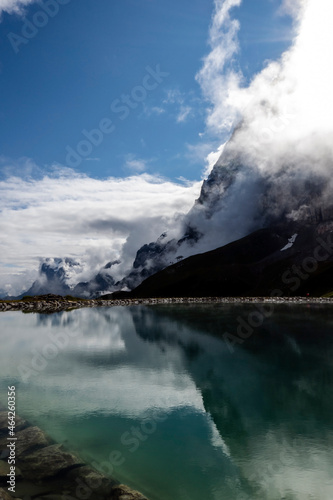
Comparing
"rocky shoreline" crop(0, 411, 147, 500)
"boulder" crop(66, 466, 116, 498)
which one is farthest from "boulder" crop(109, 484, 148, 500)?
"boulder" crop(66, 466, 116, 498)

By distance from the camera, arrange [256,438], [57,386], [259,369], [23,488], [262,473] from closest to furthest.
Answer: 1. [23,488]
2. [262,473]
3. [256,438]
4. [57,386]
5. [259,369]

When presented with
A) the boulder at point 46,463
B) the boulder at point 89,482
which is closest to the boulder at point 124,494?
the boulder at point 89,482

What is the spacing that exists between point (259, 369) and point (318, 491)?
25552mm

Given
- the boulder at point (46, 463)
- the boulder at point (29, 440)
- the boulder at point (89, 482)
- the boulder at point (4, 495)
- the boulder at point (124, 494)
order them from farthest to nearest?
1. the boulder at point (29, 440)
2. the boulder at point (46, 463)
3. the boulder at point (89, 482)
4. the boulder at point (124, 494)
5. the boulder at point (4, 495)

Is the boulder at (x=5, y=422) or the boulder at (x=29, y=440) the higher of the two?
the boulder at (x=5, y=422)

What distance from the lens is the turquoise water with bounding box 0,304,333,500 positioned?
1945 centimetres

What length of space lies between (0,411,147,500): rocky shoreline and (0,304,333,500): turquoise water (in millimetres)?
1249

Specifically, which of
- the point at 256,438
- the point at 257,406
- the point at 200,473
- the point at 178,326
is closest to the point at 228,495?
the point at 200,473

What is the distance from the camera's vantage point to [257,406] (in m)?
30.6

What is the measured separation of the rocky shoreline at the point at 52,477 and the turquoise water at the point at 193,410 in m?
1.25

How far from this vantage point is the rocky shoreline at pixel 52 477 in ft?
55.5

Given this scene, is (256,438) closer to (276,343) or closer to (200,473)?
(200,473)

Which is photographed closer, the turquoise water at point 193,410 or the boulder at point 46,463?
the boulder at point 46,463

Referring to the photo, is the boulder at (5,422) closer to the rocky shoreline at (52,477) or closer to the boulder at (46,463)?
the rocky shoreline at (52,477)
